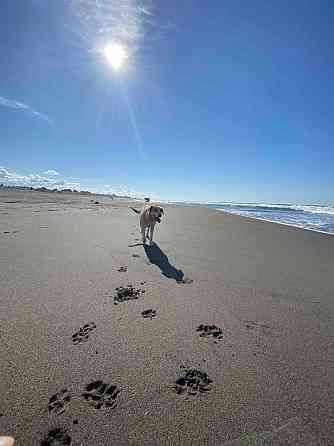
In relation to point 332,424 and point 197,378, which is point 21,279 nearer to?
point 197,378

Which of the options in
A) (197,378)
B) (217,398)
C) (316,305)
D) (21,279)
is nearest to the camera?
(217,398)

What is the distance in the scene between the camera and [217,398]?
1.63m

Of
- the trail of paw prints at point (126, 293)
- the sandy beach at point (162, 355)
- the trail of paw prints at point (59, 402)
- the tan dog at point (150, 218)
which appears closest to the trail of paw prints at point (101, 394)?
the sandy beach at point (162, 355)

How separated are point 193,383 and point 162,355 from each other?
0.36m

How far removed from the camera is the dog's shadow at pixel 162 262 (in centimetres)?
397

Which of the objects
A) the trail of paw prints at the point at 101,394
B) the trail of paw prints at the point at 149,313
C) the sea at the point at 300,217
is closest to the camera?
the trail of paw prints at the point at 101,394

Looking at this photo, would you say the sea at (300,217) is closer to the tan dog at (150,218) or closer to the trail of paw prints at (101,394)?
the tan dog at (150,218)

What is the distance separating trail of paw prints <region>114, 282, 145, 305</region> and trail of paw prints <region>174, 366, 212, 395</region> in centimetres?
135

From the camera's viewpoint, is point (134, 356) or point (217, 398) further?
point (134, 356)

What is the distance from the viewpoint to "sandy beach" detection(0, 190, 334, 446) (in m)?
1.43

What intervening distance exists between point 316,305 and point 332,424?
1890mm

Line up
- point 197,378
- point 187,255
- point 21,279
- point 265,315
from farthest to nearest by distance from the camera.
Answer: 1. point 187,255
2. point 21,279
3. point 265,315
4. point 197,378

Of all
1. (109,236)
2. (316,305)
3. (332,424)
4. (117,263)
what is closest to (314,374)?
(332,424)

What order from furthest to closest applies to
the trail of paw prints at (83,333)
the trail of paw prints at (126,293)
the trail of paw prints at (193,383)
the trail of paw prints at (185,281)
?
the trail of paw prints at (185,281), the trail of paw prints at (126,293), the trail of paw prints at (83,333), the trail of paw prints at (193,383)
